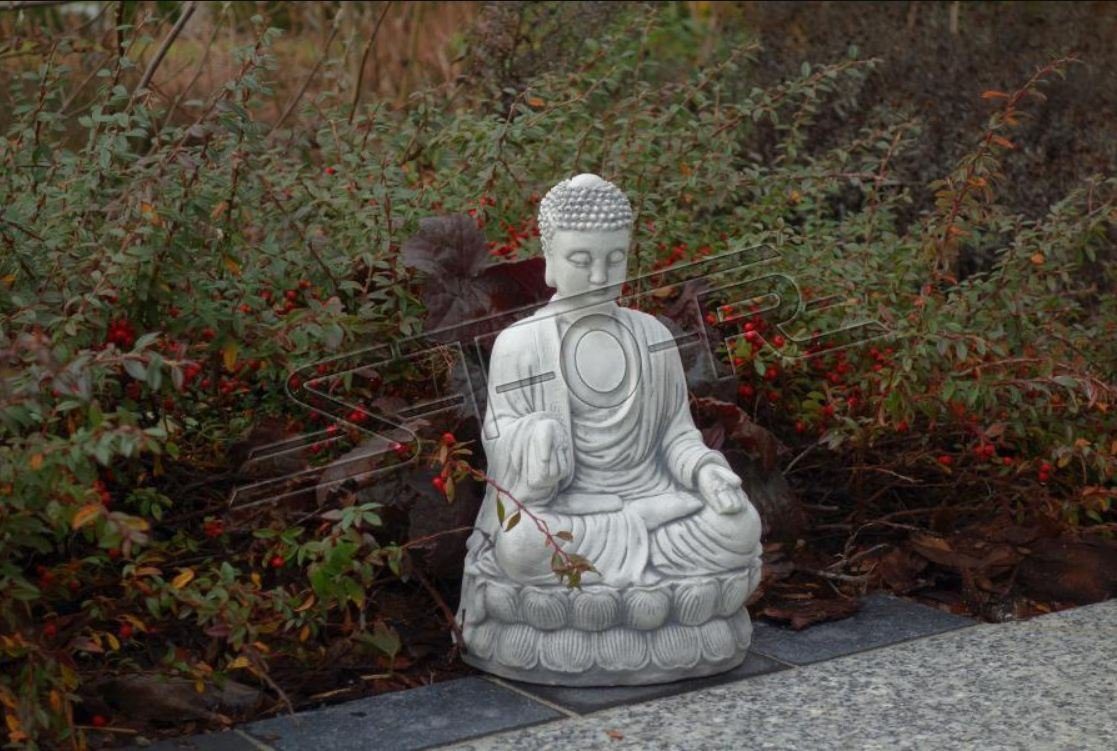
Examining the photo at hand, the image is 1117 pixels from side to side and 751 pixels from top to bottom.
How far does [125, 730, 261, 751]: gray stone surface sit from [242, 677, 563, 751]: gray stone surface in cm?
4

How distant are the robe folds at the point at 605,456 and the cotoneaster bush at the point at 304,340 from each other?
0.25m

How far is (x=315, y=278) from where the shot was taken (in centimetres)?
432

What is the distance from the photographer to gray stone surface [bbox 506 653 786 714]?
359 centimetres

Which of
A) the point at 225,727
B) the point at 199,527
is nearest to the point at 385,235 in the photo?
the point at 199,527

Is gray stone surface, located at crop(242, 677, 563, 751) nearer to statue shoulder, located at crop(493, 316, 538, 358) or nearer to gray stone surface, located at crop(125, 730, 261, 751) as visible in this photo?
gray stone surface, located at crop(125, 730, 261, 751)

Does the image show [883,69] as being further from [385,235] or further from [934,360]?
[385,235]

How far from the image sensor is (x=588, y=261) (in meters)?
3.71

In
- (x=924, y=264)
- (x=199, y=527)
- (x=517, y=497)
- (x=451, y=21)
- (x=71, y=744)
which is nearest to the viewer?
(x=71, y=744)

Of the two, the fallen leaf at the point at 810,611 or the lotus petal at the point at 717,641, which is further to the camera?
the fallen leaf at the point at 810,611

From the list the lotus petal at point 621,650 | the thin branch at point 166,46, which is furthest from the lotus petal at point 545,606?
the thin branch at point 166,46

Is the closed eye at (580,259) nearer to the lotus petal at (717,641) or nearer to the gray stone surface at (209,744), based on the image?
the lotus petal at (717,641)

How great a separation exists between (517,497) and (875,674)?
1003 mm

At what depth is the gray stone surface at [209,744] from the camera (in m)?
3.32

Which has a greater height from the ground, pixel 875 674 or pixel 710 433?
pixel 710 433
